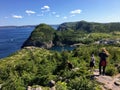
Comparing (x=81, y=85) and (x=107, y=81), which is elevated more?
(x=81, y=85)

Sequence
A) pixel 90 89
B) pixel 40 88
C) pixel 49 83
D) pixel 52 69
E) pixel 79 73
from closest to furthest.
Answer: pixel 90 89, pixel 40 88, pixel 49 83, pixel 79 73, pixel 52 69

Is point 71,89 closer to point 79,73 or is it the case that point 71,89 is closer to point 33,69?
point 79,73

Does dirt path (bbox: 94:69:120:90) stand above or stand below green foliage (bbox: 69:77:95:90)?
below

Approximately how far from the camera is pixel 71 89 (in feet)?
48.7

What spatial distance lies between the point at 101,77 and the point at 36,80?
524 centimetres

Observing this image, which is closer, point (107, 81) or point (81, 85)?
point (81, 85)

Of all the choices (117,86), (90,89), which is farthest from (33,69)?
(90,89)

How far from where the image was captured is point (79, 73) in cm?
1873

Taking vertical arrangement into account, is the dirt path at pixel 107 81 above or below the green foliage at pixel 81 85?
below

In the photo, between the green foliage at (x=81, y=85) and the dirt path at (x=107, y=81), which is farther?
the dirt path at (x=107, y=81)

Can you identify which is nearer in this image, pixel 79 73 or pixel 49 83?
pixel 49 83

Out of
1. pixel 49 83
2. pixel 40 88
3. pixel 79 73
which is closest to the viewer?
pixel 40 88

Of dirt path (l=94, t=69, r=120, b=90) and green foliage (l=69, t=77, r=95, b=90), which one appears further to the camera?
dirt path (l=94, t=69, r=120, b=90)

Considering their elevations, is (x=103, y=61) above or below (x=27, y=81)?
above
